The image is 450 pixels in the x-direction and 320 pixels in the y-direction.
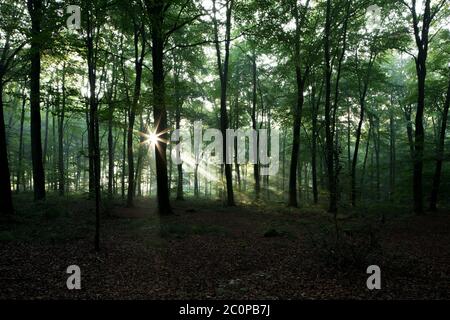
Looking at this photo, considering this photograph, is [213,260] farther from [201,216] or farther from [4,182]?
[4,182]

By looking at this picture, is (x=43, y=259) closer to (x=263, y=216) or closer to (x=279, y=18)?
(x=263, y=216)

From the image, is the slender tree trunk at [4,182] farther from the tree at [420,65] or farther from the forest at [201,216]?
the tree at [420,65]

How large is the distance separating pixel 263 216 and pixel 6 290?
12.6 meters

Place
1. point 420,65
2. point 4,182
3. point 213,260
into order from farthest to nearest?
point 420,65
point 4,182
point 213,260

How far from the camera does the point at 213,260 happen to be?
8156 millimetres

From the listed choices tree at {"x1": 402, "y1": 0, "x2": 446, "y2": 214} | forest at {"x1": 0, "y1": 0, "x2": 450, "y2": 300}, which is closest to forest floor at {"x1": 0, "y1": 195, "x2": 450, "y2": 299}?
forest at {"x1": 0, "y1": 0, "x2": 450, "y2": 300}

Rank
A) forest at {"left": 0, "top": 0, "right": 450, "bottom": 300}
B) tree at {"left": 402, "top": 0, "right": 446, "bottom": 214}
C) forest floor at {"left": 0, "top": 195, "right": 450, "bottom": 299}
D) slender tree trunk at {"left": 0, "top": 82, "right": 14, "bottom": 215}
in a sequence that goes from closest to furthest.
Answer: forest floor at {"left": 0, "top": 195, "right": 450, "bottom": 299}
forest at {"left": 0, "top": 0, "right": 450, "bottom": 300}
slender tree trunk at {"left": 0, "top": 82, "right": 14, "bottom": 215}
tree at {"left": 402, "top": 0, "right": 446, "bottom": 214}

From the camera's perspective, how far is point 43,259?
745cm

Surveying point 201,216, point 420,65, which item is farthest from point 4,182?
point 420,65

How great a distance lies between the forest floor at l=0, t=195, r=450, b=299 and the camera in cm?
583

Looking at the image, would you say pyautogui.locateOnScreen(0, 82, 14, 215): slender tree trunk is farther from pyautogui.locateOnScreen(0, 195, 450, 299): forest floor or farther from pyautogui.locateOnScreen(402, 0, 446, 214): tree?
pyautogui.locateOnScreen(402, 0, 446, 214): tree
